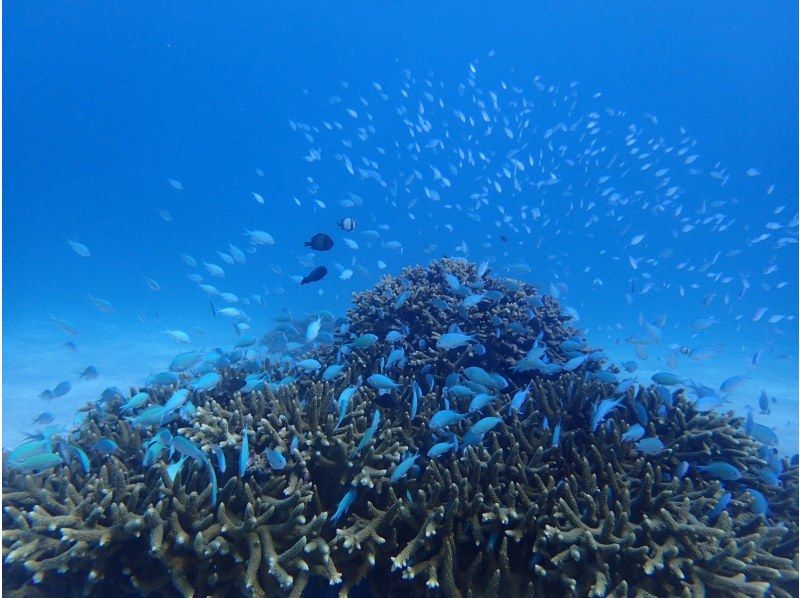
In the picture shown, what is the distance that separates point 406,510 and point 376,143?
364 feet

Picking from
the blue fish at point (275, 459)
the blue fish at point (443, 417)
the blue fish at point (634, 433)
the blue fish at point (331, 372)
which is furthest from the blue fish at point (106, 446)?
the blue fish at point (634, 433)

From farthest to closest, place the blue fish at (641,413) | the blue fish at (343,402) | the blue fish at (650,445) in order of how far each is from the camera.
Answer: the blue fish at (641,413), the blue fish at (343,402), the blue fish at (650,445)

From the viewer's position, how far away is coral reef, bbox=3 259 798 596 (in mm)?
3160

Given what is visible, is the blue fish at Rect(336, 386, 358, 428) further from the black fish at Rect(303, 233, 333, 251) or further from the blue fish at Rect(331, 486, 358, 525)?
the black fish at Rect(303, 233, 333, 251)

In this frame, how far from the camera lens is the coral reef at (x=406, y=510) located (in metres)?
3.16

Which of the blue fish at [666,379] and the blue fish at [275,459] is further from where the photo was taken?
the blue fish at [666,379]

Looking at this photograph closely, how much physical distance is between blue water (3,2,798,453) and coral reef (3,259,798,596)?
85.2ft

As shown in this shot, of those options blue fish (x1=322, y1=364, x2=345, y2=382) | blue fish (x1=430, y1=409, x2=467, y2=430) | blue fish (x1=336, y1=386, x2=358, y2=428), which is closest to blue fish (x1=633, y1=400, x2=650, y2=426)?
blue fish (x1=430, y1=409, x2=467, y2=430)

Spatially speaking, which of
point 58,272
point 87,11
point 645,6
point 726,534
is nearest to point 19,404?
point 726,534

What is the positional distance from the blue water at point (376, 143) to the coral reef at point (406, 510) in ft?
85.2

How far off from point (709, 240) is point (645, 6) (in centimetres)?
4394

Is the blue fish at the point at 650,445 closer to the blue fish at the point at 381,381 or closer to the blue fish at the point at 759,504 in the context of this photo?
the blue fish at the point at 759,504

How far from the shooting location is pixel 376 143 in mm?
106062

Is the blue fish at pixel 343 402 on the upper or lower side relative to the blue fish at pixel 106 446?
upper
